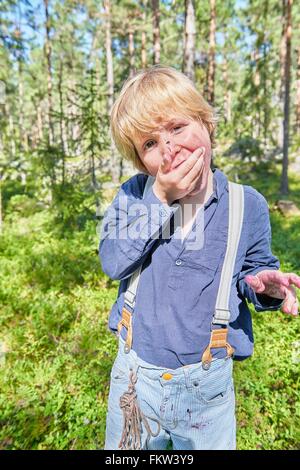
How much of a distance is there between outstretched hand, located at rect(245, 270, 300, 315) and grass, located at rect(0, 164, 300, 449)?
2.44 metres

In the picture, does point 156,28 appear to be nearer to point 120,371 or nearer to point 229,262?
point 229,262

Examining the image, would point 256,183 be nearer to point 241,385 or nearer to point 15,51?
point 15,51

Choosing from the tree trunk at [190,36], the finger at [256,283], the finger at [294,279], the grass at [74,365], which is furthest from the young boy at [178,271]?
the tree trunk at [190,36]

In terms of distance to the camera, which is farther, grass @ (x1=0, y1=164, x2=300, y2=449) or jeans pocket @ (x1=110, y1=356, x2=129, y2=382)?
grass @ (x1=0, y1=164, x2=300, y2=449)

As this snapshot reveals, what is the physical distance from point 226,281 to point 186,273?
0.59ft

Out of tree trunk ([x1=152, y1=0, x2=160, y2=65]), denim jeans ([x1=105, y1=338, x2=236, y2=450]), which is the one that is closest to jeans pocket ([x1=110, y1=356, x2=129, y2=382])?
denim jeans ([x1=105, y1=338, x2=236, y2=450])

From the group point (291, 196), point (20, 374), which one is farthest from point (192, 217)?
point (291, 196)

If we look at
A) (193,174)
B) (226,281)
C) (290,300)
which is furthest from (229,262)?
(193,174)

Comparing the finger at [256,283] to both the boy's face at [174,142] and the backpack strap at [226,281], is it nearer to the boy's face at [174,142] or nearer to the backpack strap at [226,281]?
the backpack strap at [226,281]

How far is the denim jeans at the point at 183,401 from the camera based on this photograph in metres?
1.43

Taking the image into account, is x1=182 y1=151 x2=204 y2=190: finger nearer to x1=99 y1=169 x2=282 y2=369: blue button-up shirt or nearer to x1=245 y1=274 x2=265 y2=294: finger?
x1=99 y1=169 x2=282 y2=369: blue button-up shirt

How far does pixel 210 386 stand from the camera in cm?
145

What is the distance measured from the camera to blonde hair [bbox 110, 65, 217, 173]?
129 centimetres
